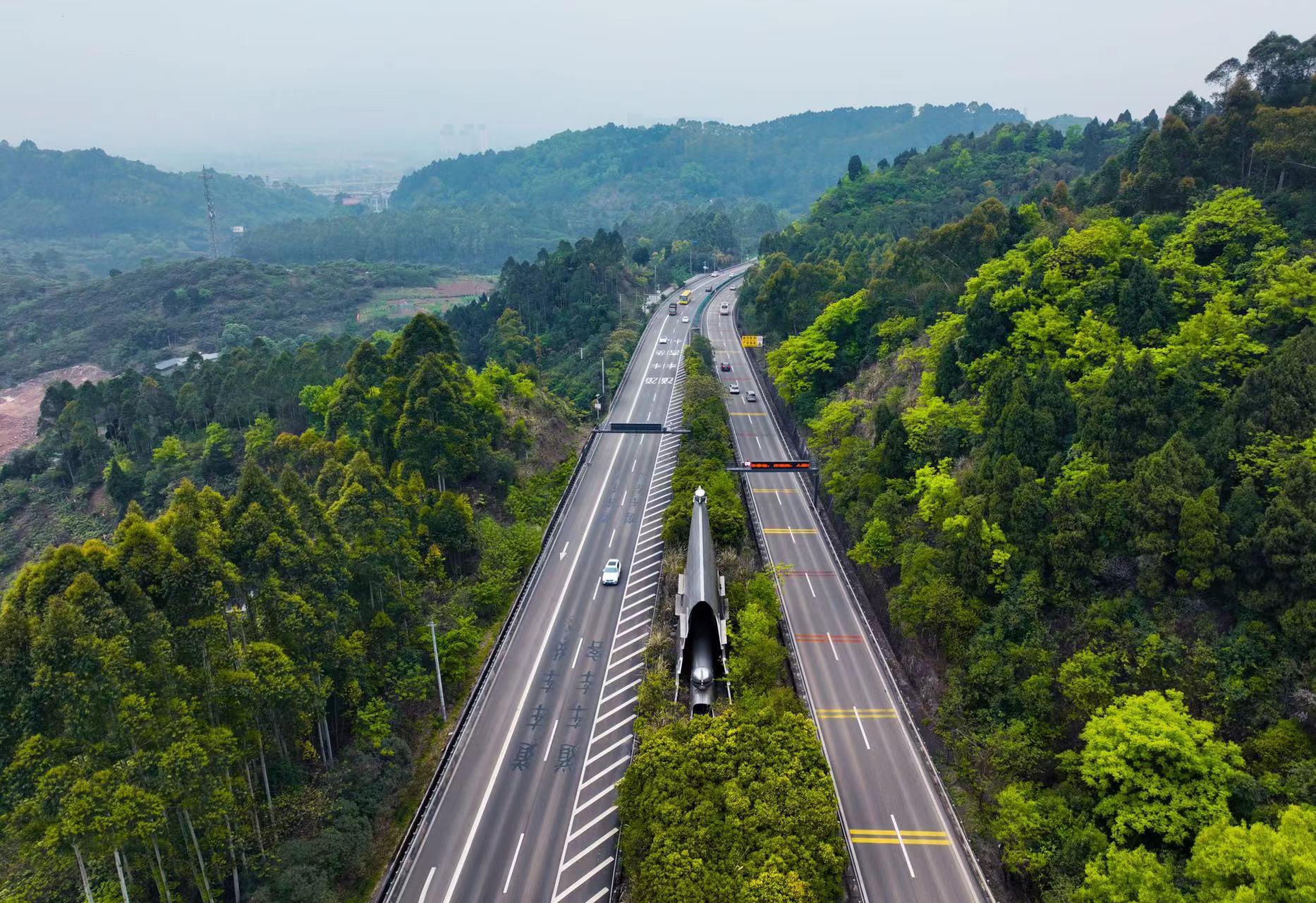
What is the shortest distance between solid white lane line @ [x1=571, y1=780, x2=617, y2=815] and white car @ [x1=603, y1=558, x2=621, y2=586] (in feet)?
56.3

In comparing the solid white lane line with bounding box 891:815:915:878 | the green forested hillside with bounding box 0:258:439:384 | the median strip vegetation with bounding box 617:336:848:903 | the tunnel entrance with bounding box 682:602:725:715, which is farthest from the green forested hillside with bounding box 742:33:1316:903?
the green forested hillside with bounding box 0:258:439:384

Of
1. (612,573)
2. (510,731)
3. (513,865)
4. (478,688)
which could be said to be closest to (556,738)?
(510,731)

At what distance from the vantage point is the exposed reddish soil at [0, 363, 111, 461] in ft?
398

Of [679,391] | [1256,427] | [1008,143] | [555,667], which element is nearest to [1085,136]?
[1008,143]

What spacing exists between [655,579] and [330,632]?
2289cm

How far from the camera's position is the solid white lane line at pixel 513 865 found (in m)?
30.5

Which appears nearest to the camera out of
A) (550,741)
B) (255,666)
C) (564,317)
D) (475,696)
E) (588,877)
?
(255,666)

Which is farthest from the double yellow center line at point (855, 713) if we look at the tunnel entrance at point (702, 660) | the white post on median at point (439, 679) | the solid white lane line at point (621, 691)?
the white post on median at point (439, 679)

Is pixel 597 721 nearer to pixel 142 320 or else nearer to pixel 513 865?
pixel 513 865

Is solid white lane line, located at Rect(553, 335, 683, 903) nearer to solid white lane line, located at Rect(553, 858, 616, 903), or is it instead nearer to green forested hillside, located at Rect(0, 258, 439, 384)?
solid white lane line, located at Rect(553, 858, 616, 903)

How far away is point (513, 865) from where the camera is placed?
31391 mm

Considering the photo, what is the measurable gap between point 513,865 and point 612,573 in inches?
885

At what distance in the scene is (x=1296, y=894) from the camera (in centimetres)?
2188

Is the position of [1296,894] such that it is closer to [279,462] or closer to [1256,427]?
[1256,427]
